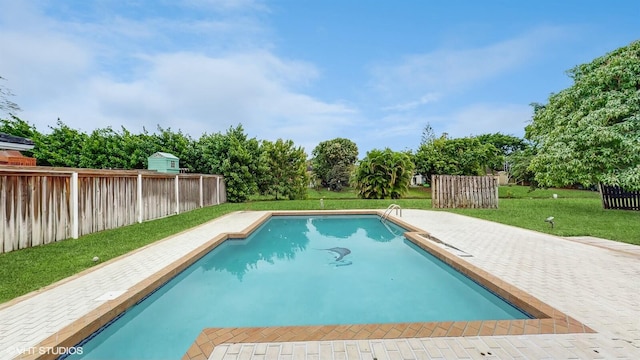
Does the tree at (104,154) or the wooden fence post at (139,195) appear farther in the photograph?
the tree at (104,154)

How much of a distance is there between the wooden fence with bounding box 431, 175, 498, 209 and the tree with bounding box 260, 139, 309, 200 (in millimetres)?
7819

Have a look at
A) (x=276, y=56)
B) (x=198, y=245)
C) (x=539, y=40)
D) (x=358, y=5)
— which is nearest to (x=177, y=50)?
(x=276, y=56)

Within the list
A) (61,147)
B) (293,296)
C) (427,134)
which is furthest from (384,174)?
(427,134)

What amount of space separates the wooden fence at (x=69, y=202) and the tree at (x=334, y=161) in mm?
→ 19600

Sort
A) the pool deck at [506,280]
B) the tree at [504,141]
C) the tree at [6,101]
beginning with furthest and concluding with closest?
the tree at [504,141]
the tree at [6,101]
the pool deck at [506,280]

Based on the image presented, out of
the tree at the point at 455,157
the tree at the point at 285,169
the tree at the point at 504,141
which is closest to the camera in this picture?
the tree at the point at 285,169

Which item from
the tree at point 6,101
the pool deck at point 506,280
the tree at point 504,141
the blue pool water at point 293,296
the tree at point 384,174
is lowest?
the blue pool water at point 293,296

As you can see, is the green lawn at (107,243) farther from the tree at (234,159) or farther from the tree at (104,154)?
the tree at (104,154)

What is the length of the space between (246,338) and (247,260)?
3.22 meters

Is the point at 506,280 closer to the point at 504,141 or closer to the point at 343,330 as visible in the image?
the point at 343,330

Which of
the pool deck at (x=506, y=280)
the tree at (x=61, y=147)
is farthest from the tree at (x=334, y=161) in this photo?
the pool deck at (x=506, y=280)

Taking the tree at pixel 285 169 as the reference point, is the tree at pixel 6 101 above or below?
above

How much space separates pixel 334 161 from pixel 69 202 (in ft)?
84.3

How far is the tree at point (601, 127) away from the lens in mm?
8086
